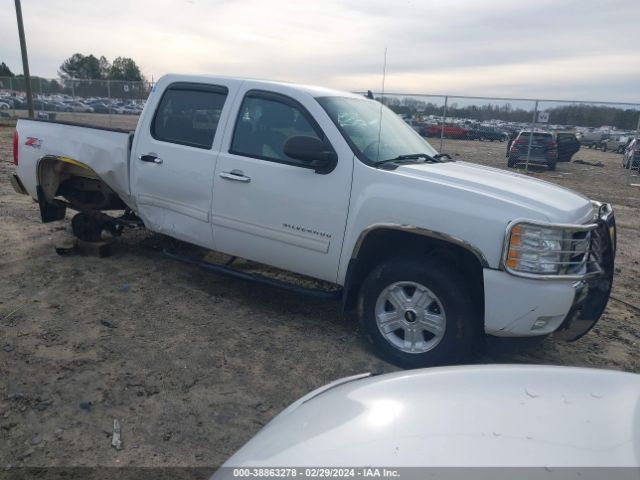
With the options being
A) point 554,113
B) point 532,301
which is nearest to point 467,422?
point 532,301

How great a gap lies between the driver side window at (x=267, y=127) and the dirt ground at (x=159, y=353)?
4.65 feet

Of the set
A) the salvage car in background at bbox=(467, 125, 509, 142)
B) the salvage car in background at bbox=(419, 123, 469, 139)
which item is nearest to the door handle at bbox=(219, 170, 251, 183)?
the salvage car in background at bbox=(419, 123, 469, 139)

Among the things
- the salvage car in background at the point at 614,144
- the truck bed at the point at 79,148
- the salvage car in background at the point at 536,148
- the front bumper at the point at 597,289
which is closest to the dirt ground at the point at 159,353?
the front bumper at the point at 597,289

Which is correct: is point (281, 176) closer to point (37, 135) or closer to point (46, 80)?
point (37, 135)

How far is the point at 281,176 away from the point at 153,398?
1.87 meters

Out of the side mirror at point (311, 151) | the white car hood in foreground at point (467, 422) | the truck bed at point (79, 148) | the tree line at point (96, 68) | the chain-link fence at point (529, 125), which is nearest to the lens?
the white car hood in foreground at point (467, 422)

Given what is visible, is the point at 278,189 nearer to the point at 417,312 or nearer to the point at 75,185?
the point at 417,312

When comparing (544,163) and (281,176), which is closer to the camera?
(281,176)

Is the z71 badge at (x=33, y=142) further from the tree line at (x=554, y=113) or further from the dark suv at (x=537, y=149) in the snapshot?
the dark suv at (x=537, y=149)

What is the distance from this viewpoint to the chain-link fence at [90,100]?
23234mm

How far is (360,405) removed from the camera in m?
1.92

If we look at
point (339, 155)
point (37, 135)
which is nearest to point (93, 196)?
point (37, 135)

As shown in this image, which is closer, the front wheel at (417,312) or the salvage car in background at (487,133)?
the front wheel at (417,312)

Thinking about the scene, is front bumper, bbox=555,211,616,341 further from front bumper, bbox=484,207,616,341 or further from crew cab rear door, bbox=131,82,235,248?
crew cab rear door, bbox=131,82,235,248
